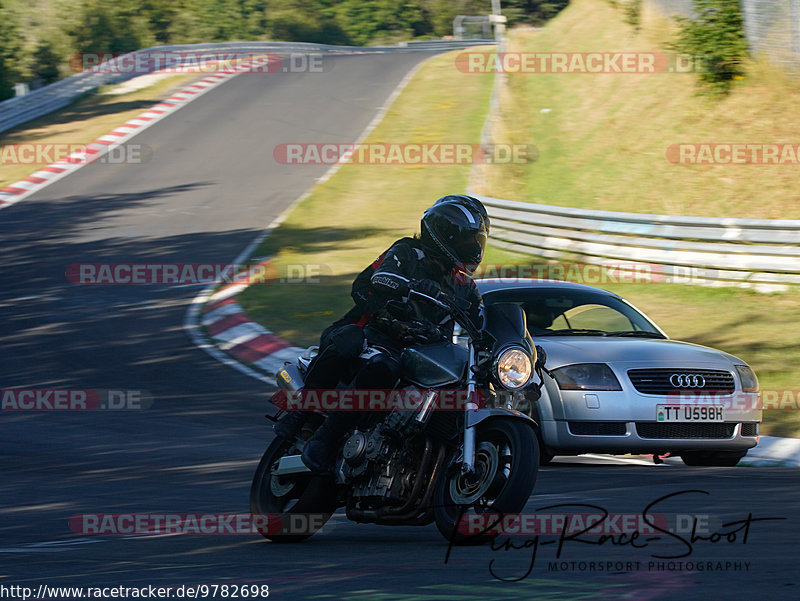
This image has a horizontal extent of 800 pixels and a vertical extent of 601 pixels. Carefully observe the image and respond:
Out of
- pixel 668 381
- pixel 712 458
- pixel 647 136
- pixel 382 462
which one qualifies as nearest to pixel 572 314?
pixel 668 381

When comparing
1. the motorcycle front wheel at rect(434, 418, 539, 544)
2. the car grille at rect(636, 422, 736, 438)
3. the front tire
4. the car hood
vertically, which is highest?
the motorcycle front wheel at rect(434, 418, 539, 544)

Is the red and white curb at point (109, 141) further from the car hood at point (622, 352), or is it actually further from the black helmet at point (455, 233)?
the black helmet at point (455, 233)

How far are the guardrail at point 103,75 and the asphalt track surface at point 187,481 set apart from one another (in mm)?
9838

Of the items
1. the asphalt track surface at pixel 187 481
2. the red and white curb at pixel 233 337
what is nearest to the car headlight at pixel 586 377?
the asphalt track surface at pixel 187 481

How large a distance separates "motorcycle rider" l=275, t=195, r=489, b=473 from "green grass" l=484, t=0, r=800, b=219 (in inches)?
490

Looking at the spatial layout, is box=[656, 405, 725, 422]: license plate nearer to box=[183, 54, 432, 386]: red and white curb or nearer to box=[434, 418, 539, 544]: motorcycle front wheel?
box=[434, 418, 539, 544]: motorcycle front wheel

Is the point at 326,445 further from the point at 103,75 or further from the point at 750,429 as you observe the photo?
the point at 103,75

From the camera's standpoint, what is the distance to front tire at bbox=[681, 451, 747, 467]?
8586 millimetres

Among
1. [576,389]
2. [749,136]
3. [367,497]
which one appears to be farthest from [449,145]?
[367,497]

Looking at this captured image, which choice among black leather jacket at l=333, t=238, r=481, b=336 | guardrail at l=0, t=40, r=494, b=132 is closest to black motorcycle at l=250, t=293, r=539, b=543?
black leather jacket at l=333, t=238, r=481, b=336

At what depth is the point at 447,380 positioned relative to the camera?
5.28 metres

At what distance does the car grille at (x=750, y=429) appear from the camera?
8445 millimetres

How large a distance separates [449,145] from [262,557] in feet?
75.6

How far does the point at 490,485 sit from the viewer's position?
503 centimetres
